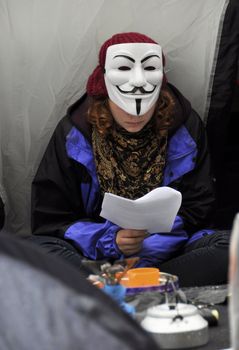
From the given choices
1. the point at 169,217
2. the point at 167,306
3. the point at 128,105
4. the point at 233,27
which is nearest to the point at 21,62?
the point at 128,105

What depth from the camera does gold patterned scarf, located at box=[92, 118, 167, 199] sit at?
2330mm

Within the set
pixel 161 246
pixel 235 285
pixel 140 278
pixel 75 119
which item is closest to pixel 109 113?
pixel 75 119

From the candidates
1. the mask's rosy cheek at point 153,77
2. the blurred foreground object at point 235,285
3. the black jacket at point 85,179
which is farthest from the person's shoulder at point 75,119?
the blurred foreground object at point 235,285

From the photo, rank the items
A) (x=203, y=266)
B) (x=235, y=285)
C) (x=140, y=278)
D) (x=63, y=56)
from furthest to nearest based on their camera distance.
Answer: (x=63, y=56) → (x=203, y=266) → (x=140, y=278) → (x=235, y=285)

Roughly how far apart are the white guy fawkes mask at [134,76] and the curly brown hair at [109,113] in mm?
43

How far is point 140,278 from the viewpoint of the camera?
4.17ft

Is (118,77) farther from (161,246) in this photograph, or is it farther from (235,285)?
(235,285)

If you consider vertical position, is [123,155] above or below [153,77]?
below

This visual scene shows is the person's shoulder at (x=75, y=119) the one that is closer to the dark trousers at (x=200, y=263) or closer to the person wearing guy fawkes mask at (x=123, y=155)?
the person wearing guy fawkes mask at (x=123, y=155)

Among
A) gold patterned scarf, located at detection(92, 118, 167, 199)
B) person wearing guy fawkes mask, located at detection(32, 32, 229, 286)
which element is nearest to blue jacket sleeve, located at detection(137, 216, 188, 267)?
person wearing guy fawkes mask, located at detection(32, 32, 229, 286)

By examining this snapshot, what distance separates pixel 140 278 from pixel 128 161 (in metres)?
1.10

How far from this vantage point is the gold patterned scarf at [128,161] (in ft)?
7.64

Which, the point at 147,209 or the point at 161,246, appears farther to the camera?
the point at 161,246

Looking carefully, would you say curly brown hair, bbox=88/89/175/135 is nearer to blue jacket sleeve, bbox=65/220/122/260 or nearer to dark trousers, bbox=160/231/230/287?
blue jacket sleeve, bbox=65/220/122/260
